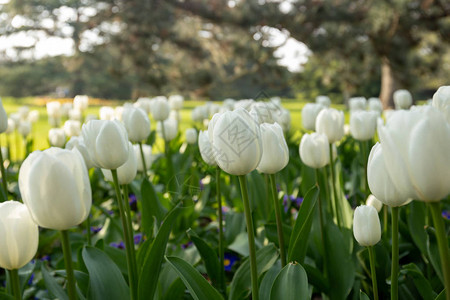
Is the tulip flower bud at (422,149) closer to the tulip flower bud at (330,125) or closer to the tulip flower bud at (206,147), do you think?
the tulip flower bud at (206,147)

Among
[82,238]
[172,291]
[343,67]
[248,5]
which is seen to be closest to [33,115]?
[82,238]

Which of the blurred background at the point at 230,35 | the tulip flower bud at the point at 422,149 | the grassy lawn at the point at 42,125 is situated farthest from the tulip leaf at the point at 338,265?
the blurred background at the point at 230,35

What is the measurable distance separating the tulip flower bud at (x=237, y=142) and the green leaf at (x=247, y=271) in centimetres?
52

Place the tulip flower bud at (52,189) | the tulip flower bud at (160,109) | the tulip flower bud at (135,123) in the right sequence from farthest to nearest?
the tulip flower bud at (160,109)
the tulip flower bud at (135,123)
the tulip flower bud at (52,189)

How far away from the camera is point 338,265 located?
1.36 meters

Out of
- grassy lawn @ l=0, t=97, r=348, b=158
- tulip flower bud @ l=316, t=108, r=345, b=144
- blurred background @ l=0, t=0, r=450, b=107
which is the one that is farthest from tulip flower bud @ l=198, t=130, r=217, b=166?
blurred background @ l=0, t=0, r=450, b=107

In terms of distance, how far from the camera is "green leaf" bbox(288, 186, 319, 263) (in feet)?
3.60

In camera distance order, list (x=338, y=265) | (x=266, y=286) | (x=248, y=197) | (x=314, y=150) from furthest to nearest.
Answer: (x=314, y=150)
(x=338, y=265)
(x=266, y=286)
(x=248, y=197)

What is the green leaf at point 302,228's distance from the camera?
1.10 m

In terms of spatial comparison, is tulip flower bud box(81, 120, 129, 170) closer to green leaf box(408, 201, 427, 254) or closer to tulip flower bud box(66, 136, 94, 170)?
tulip flower bud box(66, 136, 94, 170)

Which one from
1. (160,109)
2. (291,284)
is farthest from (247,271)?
(160,109)

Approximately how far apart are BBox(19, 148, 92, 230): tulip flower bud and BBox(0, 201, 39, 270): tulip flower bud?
7cm

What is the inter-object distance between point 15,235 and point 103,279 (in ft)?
1.22

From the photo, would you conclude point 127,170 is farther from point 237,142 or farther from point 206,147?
point 237,142
